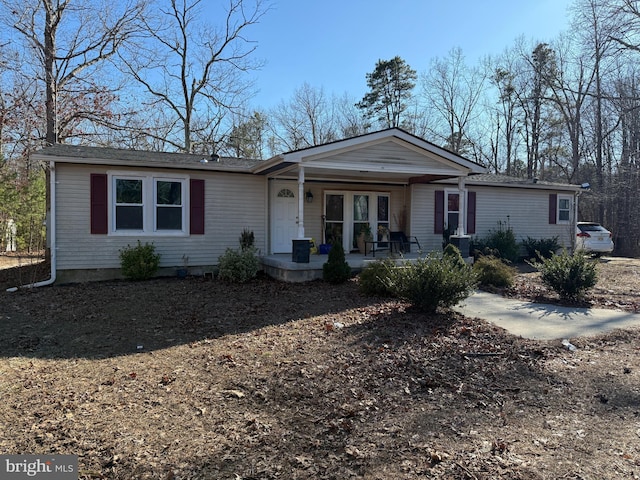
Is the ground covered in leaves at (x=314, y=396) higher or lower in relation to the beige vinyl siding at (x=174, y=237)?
lower

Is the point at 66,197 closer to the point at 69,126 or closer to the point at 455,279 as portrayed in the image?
the point at 455,279

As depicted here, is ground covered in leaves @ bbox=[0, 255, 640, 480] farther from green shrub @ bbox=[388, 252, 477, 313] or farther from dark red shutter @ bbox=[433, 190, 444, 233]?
dark red shutter @ bbox=[433, 190, 444, 233]

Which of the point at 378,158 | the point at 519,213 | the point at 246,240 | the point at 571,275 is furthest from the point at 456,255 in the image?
the point at 519,213

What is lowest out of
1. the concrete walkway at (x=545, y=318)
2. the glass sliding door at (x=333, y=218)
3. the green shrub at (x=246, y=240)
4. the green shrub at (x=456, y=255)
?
the concrete walkway at (x=545, y=318)

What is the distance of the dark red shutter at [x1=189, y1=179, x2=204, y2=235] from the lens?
33.1 ft

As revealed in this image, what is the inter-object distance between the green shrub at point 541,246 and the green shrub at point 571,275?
651cm

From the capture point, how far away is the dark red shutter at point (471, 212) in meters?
13.4

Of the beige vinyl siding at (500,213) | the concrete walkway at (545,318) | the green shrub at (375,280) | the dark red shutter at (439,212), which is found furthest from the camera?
the dark red shutter at (439,212)

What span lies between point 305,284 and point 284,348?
376cm

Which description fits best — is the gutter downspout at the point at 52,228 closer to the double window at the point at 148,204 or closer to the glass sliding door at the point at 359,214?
the double window at the point at 148,204

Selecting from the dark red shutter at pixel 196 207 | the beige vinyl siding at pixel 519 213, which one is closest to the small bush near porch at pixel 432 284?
the dark red shutter at pixel 196 207

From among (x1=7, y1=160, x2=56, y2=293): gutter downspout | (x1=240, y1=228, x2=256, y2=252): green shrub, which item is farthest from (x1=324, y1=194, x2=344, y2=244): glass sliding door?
(x1=7, y1=160, x2=56, y2=293): gutter downspout

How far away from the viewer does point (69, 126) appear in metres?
17.4

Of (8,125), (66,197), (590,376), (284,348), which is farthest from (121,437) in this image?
(8,125)
